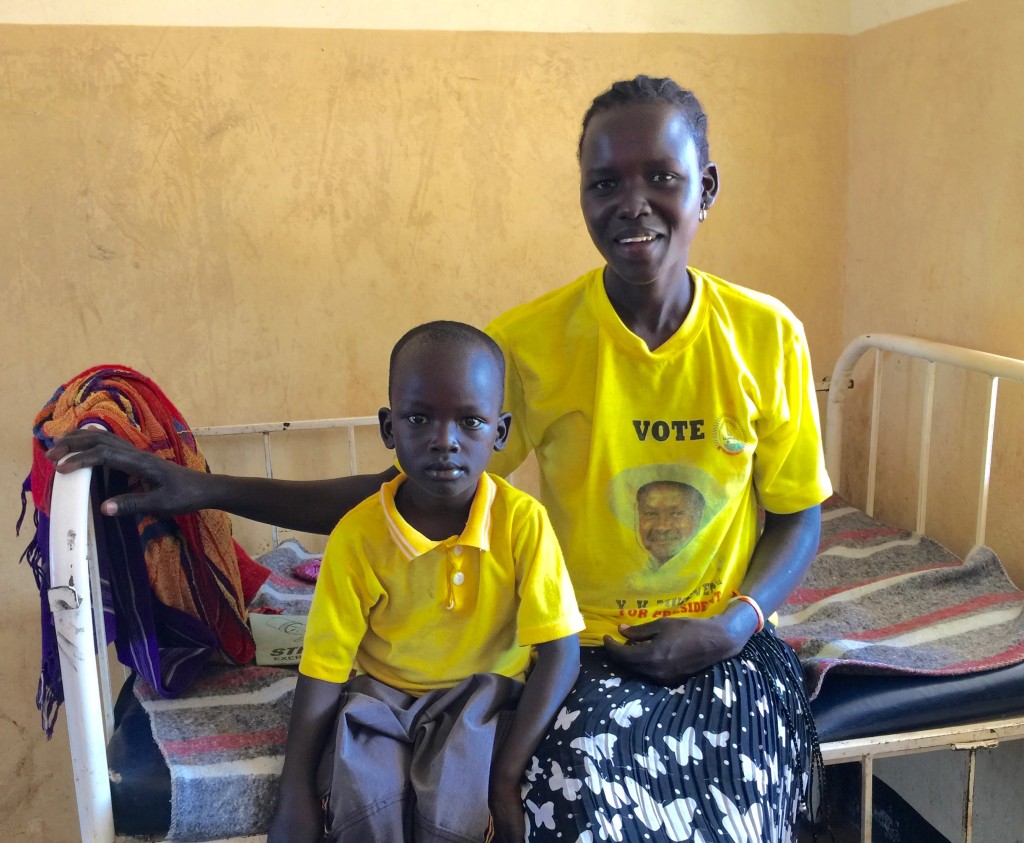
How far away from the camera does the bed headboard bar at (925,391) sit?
1863 mm

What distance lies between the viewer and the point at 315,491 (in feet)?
5.08

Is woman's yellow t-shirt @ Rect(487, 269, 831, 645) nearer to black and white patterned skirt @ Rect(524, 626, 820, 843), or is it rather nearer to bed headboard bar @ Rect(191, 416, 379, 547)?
black and white patterned skirt @ Rect(524, 626, 820, 843)

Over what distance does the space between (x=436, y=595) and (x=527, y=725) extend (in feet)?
0.65

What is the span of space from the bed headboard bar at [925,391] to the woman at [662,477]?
0.57 meters

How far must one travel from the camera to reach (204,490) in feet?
4.88

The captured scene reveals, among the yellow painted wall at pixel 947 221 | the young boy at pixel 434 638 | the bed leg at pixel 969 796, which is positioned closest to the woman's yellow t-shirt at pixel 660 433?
the young boy at pixel 434 638

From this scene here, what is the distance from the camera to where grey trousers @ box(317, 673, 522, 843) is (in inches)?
46.6

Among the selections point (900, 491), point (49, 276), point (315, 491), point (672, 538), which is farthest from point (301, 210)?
point (900, 491)

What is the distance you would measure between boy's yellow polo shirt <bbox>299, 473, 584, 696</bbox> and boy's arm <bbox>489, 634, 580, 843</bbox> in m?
0.03

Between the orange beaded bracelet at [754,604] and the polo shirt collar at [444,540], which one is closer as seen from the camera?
the polo shirt collar at [444,540]

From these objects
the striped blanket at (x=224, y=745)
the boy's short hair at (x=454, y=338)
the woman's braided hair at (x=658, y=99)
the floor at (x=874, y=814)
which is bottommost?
the floor at (x=874, y=814)

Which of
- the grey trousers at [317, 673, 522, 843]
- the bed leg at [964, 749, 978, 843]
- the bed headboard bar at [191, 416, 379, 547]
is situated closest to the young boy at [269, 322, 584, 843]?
the grey trousers at [317, 673, 522, 843]

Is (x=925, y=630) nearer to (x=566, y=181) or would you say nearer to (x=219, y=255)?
(x=566, y=181)

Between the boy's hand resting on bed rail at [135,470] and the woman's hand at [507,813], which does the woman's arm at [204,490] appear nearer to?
the boy's hand resting on bed rail at [135,470]
